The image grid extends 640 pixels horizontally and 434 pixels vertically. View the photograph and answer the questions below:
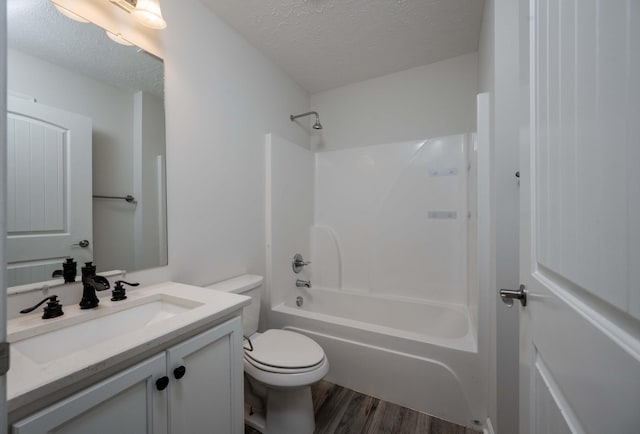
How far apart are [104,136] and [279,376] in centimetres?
139

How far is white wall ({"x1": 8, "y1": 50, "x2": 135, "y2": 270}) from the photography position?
0.94 meters

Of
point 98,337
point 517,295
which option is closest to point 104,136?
point 98,337

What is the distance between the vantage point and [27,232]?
2.91ft

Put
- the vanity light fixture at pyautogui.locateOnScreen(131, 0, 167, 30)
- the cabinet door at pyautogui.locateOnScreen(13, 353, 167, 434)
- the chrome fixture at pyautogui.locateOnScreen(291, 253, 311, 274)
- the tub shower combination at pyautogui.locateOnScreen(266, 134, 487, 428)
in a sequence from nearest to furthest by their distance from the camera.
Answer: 1. the cabinet door at pyautogui.locateOnScreen(13, 353, 167, 434)
2. the vanity light fixture at pyautogui.locateOnScreen(131, 0, 167, 30)
3. the tub shower combination at pyautogui.locateOnScreen(266, 134, 487, 428)
4. the chrome fixture at pyautogui.locateOnScreen(291, 253, 311, 274)

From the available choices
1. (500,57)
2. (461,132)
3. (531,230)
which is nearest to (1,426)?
(531,230)

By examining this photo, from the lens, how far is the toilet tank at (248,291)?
150 centimetres

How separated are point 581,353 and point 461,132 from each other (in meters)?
2.07

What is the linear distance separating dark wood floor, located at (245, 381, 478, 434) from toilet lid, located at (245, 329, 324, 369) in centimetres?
46

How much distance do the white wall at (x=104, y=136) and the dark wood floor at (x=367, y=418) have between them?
124 centimetres

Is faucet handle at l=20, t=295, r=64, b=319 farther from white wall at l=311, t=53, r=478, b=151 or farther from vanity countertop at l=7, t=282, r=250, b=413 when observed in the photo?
white wall at l=311, t=53, r=478, b=151

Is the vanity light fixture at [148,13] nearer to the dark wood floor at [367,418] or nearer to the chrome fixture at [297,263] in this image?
the chrome fixture at [297,263]

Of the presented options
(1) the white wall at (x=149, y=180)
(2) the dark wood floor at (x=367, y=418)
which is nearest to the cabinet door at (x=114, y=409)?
(1) the white wall at (x=149, y=180)

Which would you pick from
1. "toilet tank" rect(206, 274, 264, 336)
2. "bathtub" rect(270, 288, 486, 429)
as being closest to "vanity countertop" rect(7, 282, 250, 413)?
"toilet tank" rect(206, 274, 264, 336)

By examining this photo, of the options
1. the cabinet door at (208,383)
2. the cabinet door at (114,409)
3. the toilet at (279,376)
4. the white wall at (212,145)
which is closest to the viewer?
the cabinet door at (114,409)
